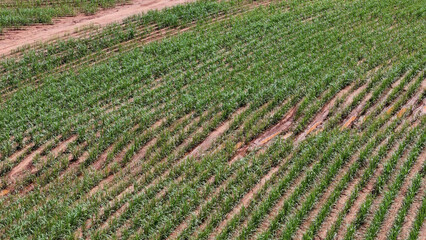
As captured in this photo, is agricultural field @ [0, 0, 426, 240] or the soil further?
agricultural field @ [0, 0, 426, 240]

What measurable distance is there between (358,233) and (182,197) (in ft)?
10.6

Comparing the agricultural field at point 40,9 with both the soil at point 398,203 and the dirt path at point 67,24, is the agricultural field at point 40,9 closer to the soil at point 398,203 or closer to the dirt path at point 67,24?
the dirt path at point 67,24

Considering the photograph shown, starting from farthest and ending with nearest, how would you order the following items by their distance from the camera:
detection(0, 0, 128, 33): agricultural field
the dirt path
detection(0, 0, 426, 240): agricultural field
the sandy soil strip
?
detection(0, 0, 128, 33): agricultural field < the dirt path < the sandy soil strip < detection(0, 0, 426, 240): agricultural field

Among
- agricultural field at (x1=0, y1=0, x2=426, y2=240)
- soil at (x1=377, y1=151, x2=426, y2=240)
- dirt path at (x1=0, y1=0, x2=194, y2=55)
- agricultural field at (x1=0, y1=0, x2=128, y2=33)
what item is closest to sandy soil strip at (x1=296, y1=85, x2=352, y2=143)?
agricultural field at (x1=0, y1=0, x2=426, y2=240)

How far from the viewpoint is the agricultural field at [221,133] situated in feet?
26.8

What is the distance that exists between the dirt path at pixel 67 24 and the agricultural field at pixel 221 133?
55.2 inches

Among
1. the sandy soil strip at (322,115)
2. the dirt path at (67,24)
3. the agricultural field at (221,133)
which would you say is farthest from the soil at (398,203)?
the dirt path at (67,24)

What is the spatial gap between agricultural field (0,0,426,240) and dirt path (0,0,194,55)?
1.40 meters

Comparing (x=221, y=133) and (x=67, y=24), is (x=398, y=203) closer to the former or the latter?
(x=221, y=133)

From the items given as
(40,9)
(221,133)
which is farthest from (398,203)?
(40,9)

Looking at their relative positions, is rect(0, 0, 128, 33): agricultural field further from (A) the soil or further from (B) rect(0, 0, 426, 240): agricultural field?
(A) the soil

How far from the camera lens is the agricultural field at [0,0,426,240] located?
8172mm

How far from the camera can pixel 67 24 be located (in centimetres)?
2147

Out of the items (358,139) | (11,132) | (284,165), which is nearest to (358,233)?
(284,165)
